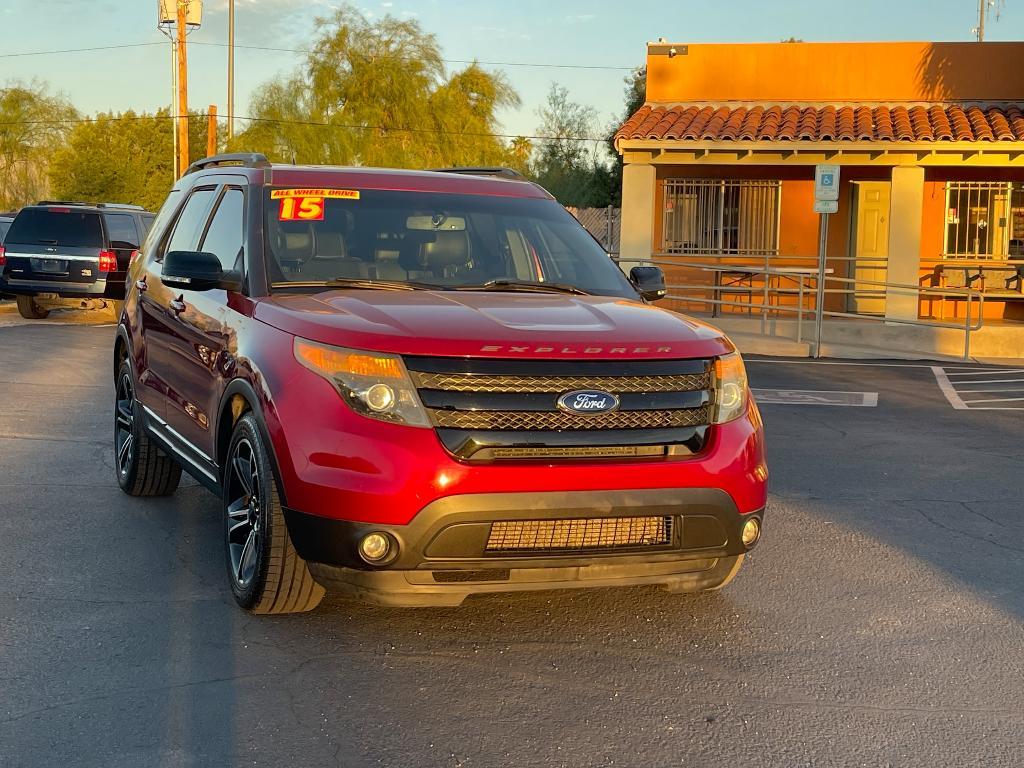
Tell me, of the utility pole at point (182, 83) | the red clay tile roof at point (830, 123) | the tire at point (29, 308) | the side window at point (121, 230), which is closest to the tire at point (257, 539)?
the side window at point (121, 230)

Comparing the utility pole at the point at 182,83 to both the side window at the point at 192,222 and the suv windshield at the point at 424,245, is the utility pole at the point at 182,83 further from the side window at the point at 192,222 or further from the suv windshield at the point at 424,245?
the suv windshield at the point at 424,245

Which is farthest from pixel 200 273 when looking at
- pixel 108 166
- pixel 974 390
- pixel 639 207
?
pixel 108 166

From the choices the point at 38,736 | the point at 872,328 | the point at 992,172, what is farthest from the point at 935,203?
the point at 38,736

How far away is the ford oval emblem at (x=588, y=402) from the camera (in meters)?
4.71

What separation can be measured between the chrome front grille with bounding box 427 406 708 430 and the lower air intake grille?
0.33 m

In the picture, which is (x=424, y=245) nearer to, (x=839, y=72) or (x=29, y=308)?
(x=29, y=308)

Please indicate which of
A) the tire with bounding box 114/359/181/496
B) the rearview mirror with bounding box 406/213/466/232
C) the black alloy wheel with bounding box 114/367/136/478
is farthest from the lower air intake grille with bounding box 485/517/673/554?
the black alloy wheel with bounding box 114/367/136/478

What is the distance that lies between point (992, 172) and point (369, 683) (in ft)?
66.0

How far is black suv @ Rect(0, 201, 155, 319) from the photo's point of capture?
20391 millimetres

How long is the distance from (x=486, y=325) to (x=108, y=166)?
56.3 meters

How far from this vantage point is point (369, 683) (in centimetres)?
453

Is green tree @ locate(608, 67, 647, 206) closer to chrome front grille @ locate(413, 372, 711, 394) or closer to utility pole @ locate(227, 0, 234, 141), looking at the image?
utility pole @ locate(227, 0, 234, 141)

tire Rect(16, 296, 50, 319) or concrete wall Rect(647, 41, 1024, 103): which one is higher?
concrete wall Rect(647, 41, 1024, 103)

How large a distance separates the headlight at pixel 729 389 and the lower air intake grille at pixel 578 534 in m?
0.50
